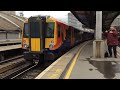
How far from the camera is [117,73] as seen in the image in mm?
9508

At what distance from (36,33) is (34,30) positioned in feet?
0.74

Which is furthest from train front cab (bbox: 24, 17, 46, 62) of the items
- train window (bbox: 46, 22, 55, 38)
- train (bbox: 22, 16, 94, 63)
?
train window (bbox: 46, 22, 55, 38)

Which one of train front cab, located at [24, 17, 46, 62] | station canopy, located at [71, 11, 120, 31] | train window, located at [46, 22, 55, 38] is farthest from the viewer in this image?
station canopy, located at [71, 11, 120, 31]

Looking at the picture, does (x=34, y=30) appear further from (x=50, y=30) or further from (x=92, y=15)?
(x=92, y=15)

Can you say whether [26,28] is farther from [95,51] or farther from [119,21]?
[119,21]

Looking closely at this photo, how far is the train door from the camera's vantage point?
16.3m

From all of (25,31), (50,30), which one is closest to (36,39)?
(50,30)

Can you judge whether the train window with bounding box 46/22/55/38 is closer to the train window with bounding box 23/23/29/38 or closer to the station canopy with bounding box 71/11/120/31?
the train window with bounding box 23/23/29/38

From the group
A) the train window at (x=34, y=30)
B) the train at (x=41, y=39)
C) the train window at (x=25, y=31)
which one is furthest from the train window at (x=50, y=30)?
the train window at (x=25, y=31)

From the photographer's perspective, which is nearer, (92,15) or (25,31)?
(25,31)

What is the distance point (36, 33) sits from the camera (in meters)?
16.4
